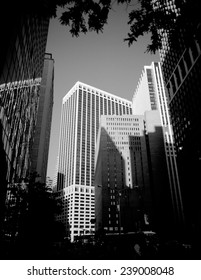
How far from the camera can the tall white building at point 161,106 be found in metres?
129

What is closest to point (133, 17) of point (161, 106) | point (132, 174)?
point (132, 174)

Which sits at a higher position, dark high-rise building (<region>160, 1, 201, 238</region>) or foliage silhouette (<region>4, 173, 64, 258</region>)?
dark high-rise building (<region>160, 1, 201, 238</region>)

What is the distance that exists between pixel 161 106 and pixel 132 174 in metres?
61.6

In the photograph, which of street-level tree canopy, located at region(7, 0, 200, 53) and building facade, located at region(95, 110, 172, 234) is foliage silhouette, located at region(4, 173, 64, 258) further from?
building facade, located at region(95, 110, 172, 234)

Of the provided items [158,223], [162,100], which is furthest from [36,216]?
[162,100]

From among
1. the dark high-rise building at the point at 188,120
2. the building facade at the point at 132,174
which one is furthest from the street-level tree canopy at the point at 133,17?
the building facade at the point at 132,174

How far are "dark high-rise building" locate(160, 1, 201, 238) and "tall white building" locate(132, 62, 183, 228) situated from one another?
6017 centimetres

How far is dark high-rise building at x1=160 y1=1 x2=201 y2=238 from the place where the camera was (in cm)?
6212

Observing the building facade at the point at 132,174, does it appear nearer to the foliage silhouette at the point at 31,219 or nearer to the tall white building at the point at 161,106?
the tall white building at the point at 161,106

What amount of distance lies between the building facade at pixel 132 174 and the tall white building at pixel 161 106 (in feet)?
13.7

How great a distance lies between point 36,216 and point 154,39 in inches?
922

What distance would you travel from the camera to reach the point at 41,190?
27609 millimetres

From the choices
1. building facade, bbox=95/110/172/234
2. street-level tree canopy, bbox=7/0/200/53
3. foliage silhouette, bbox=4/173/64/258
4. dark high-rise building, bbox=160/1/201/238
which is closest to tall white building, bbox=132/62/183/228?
building facade, bbox=95/110/172/234
